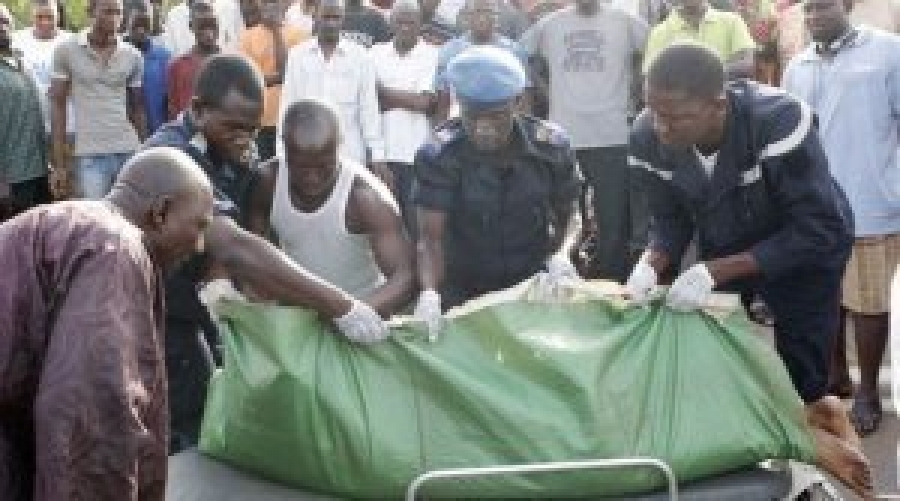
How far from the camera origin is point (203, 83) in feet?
14.0

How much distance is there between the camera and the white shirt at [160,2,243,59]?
27.9ft

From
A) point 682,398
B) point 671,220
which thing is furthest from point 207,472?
point 671,220

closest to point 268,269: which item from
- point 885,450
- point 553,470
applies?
point 553,470

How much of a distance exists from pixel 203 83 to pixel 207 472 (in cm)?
115

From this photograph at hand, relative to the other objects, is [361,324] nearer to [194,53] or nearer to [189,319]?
[189,319]

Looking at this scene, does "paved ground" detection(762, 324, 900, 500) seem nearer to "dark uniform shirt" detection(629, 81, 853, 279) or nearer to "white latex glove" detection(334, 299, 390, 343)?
"dark uniform shirt" detection(629, 81, 853, 279)

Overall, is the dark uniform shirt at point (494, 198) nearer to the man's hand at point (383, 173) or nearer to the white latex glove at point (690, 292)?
the white latex glove at point (690, 292)

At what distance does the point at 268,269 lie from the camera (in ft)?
12.7

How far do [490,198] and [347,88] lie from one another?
3215mm

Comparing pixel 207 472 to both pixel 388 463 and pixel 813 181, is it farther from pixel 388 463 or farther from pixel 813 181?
pixel 813 181

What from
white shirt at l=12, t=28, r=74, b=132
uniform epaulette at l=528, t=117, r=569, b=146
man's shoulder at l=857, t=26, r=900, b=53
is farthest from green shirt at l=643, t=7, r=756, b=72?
white shirt at l=12, t=28, r=74, b=132

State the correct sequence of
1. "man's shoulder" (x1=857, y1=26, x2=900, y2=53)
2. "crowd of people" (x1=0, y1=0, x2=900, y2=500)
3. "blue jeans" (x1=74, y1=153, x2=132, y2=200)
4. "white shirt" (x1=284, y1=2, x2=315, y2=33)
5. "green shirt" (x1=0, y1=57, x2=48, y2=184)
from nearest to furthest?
"crowd of people" (x1=0, y1=0, x2=900, y2=500) < "man's shoulder" (x1=857, y1=26, x2=900, y2=53) < "green shirt" (x1=0, y1=57, x2=48, y2=184) < "blue jeans" (x1=74, y1=153, x2=132, y2=200) < "white shirt" (x1=284, y1=2, x2=315, y2=33)

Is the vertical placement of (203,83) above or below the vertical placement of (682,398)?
above

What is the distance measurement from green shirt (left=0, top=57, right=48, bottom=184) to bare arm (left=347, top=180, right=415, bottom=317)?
4.02m
